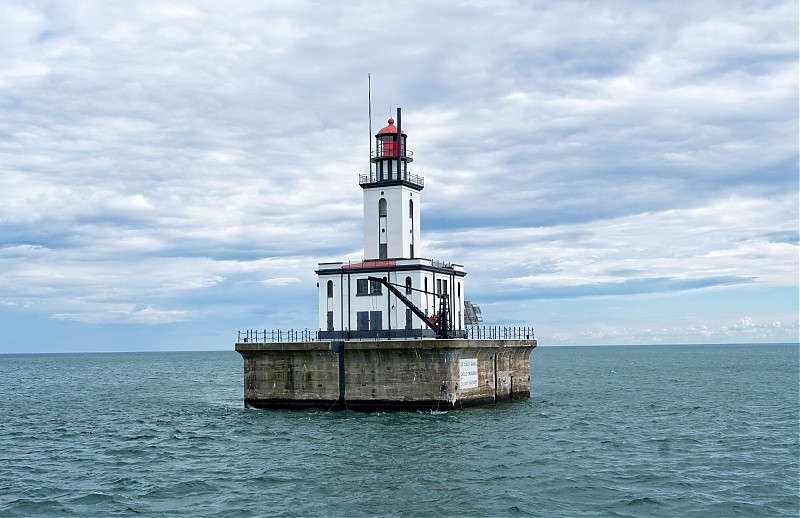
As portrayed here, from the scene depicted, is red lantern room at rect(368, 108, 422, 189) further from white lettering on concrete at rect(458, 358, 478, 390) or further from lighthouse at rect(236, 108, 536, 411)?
white lettering on concrete at rect(458, 358, 478, 390)

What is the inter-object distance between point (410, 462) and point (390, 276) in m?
19.8

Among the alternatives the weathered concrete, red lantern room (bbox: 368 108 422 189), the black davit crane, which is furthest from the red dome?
the weathered concrete

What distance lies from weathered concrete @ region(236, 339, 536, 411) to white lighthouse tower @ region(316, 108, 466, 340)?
14.6 ft

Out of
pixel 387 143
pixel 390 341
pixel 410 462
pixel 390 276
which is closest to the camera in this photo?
pixel 410 462

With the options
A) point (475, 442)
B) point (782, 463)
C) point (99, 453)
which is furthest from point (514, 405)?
point (99, 453)

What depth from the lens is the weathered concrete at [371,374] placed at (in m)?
44.3

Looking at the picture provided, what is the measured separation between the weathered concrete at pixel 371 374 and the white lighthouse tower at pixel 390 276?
4461 millimetres

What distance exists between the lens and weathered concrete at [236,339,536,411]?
1745 inches

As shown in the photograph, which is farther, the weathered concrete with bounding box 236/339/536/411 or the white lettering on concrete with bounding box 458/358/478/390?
the white lettering on concrete with bounding box 458/358/478/390

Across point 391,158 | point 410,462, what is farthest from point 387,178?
point 410,462

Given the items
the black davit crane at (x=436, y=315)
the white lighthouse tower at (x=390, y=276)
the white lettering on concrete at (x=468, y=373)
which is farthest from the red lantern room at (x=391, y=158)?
the white lettering on concrete at (x=468, y=373)

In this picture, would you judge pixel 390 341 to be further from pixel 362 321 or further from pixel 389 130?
pixel 389 130

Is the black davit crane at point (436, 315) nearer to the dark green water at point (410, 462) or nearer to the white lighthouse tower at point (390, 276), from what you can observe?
the white lighthouse tower at point (390, 276)

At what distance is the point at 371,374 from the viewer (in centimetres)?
4541
